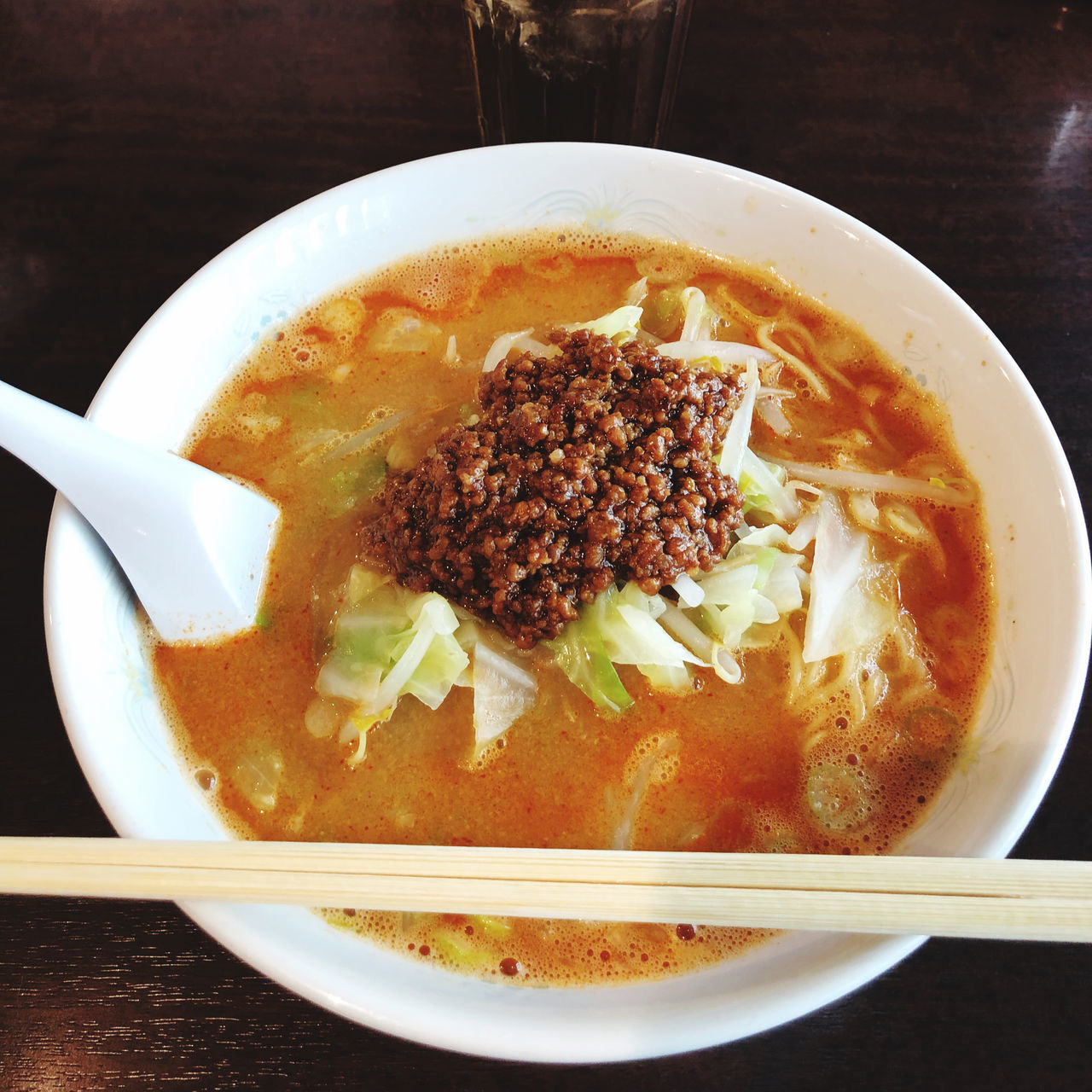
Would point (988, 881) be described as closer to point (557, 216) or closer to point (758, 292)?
point (758, 292)

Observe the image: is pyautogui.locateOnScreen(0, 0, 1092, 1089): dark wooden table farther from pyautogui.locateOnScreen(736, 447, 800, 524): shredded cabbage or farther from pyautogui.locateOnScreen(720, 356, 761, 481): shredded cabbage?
pyautogui.locateOnScreen(720, 356, 761, 481): shredded cabbage

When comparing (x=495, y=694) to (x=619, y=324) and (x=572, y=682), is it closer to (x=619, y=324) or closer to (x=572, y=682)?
(x=572, y=682)

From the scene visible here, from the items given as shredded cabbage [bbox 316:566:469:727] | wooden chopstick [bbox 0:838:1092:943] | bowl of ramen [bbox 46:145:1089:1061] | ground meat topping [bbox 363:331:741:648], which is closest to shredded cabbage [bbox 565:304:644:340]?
bowl of ramen [bbox 46:145:1089:1061]

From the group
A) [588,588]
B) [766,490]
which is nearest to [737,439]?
[766,490]

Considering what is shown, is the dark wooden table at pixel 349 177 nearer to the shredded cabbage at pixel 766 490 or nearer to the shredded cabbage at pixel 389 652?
the shredded cabbage at pixel 389 652

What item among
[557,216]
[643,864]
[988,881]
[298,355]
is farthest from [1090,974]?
[298,355]

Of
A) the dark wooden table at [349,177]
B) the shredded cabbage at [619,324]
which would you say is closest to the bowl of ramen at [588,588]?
the shredded cabbage at [619,324]
